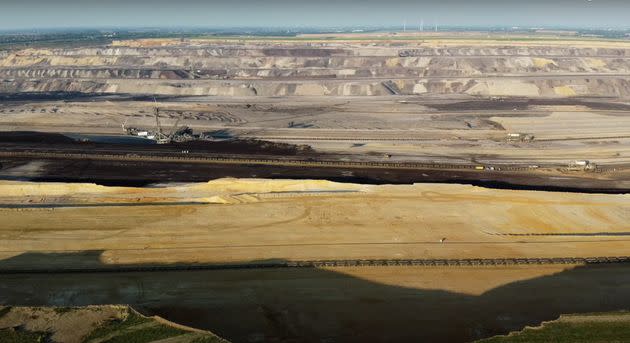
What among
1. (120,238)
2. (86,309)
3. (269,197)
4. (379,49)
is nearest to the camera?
(86,309)

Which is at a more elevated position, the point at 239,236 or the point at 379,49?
the point at 379,49

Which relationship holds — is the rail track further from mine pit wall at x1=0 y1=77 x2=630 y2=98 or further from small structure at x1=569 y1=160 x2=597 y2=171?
mine pit wall at x1=0 y1=77 x2=630 y2=98

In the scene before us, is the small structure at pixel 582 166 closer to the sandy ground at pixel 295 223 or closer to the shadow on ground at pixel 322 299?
the sandy ground at pixel 295 223

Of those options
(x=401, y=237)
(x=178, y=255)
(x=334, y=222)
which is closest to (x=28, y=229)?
(x=178, y=255)

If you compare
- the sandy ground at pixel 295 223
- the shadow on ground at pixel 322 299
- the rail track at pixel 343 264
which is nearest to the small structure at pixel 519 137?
the sandy ground at pixel 295 223

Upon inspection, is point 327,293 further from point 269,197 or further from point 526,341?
point 269,197

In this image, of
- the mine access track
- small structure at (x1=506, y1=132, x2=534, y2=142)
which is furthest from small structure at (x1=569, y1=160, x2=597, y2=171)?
small structure at (x1=506, y1=132, x2=534, y2=142)

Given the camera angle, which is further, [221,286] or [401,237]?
[401,237]
